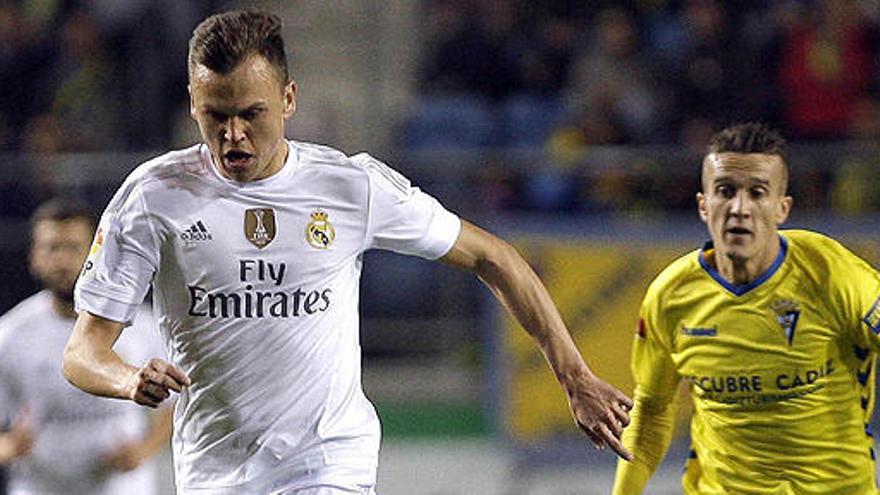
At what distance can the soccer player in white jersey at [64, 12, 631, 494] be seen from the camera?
4.71 metres

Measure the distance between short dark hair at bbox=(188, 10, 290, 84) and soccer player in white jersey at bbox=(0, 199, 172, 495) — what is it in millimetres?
2678

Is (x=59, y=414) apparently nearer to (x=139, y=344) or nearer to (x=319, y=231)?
(x=139, y=344)

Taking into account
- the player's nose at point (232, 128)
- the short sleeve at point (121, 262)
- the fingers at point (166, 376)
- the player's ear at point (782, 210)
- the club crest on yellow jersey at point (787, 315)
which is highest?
the player's ear at point (782, 210)

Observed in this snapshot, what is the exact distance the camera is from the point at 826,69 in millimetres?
12117

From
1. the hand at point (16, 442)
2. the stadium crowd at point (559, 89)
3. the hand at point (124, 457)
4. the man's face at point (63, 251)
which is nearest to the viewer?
the hand at point (16, 442)

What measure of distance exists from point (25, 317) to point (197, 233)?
2.91 metres

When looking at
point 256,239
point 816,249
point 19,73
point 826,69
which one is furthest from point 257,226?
point 19,73

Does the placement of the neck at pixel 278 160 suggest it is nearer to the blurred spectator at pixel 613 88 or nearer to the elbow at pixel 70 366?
the elbow at pixel 70 366

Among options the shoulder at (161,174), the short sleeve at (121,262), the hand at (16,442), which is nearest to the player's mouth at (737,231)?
the shoulder at (161,174)

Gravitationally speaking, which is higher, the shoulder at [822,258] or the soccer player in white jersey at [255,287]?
the shoulder at [822,258]

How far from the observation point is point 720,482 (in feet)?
19.2

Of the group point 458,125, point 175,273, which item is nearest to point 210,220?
point 175,273

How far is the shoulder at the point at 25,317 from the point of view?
738 cm

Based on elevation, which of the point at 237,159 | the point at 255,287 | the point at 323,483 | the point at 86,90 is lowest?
the point at 323,483
